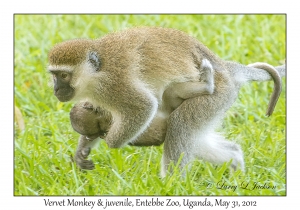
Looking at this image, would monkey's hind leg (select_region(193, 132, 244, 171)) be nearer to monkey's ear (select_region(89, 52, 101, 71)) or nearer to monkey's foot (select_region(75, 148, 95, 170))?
monkey's foot (select_region(75, 148, 95, 170))

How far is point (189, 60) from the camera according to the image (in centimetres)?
732

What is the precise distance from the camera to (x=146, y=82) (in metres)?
7.11

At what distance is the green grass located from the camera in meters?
6.76

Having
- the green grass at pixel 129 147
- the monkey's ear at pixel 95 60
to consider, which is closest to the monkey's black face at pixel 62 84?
the monkey's ear at pixel 95 60

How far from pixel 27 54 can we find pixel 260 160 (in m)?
4.66

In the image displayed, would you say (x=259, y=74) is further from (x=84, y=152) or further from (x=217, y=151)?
(x=84, y=152)

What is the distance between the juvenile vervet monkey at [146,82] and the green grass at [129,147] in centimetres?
36

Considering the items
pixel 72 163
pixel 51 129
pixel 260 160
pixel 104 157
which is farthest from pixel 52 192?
pixel 260 160

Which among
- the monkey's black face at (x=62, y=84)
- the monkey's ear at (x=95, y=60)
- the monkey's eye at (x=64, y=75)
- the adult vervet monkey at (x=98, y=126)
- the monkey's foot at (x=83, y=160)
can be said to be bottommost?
the monkey's foot at (x=83, y=160)

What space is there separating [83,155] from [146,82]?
1186mm

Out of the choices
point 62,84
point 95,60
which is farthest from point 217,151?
point 62,84

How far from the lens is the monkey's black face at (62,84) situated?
6.76 metres

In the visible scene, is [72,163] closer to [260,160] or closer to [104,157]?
[104,157]

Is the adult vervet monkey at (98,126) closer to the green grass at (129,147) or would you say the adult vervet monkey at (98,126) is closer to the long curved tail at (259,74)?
the green grass at (129,147)
